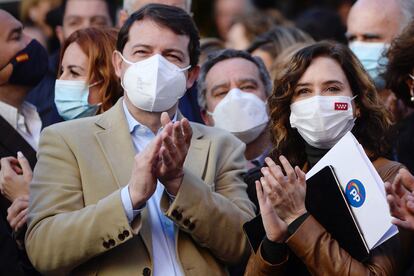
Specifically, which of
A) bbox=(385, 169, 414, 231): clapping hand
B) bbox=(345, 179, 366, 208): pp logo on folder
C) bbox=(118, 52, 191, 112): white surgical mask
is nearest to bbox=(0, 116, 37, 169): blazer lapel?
bbox=(118, 52, 191, 112): white surgical mask

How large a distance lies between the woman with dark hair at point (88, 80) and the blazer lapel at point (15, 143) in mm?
403

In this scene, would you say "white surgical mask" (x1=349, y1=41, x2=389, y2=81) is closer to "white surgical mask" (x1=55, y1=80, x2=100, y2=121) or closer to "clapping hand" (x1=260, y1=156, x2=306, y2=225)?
"white surgical mask" (x1=55, y1=80, x2=100, y2=121)

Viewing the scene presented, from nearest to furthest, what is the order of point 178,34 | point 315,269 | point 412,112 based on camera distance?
point 315,269, point 178,34, point 412,112

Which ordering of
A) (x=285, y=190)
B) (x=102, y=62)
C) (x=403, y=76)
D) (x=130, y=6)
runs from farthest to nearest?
(x=130, y=6), (x=102, y=62), (x=403, y=76), (x=285, y=190)

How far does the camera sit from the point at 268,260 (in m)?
5.06

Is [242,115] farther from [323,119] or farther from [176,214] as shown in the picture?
[176,214]

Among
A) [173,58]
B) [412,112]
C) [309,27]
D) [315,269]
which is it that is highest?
[173,58]

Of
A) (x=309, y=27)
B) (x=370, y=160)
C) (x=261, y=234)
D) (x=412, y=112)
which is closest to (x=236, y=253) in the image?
(x=261, y=234)

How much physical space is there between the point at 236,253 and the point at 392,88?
181 centimetres

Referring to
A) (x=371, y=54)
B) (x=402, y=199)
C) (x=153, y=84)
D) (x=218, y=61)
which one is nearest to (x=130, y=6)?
(x=218, y=61)

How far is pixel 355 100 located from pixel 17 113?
2.14 metres

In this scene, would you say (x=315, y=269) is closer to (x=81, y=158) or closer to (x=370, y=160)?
(x=370, y=160)

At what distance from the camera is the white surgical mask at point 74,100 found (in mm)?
6477

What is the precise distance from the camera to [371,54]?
751 centimetres
